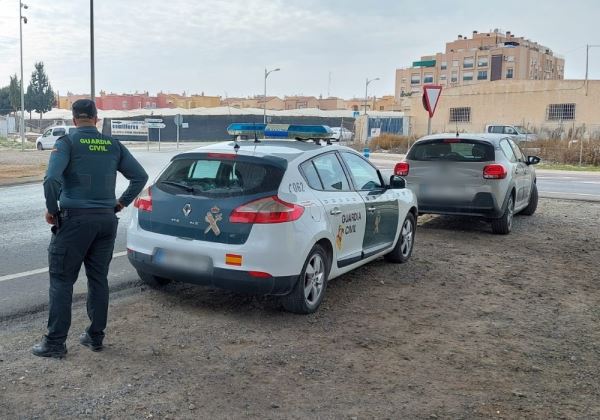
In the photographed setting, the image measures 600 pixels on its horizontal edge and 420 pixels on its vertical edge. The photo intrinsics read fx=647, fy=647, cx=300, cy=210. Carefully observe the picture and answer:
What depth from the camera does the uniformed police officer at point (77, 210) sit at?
4441mm

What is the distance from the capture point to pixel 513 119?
2231 inches

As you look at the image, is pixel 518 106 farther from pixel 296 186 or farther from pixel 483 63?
pixel 483 63

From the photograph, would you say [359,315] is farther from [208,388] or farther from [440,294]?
[208,388]

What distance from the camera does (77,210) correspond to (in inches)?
177

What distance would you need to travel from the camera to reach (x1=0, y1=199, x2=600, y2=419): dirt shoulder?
3959mm

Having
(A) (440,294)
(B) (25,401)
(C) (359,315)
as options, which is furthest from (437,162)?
(B) (25,401)

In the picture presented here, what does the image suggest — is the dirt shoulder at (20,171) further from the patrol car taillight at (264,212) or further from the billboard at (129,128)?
the billboard at (129,128)

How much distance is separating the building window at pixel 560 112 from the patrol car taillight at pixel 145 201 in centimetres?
5396

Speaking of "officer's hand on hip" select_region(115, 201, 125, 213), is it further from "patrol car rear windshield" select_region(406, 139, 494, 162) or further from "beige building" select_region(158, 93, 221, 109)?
"beige building" select_region(158, 93, 221, 109)

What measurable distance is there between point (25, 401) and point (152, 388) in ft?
2.44

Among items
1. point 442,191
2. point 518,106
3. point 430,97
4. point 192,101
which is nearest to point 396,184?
point 442,191

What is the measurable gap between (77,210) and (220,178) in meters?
1.52

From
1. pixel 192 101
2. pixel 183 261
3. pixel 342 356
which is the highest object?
pixel 192 101

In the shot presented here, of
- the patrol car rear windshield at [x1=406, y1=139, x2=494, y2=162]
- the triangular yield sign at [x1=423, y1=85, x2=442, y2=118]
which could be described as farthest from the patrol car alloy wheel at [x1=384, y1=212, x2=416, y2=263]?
the triangular yield sign at [x1=423, y1=85, x2=442, y2=118]
